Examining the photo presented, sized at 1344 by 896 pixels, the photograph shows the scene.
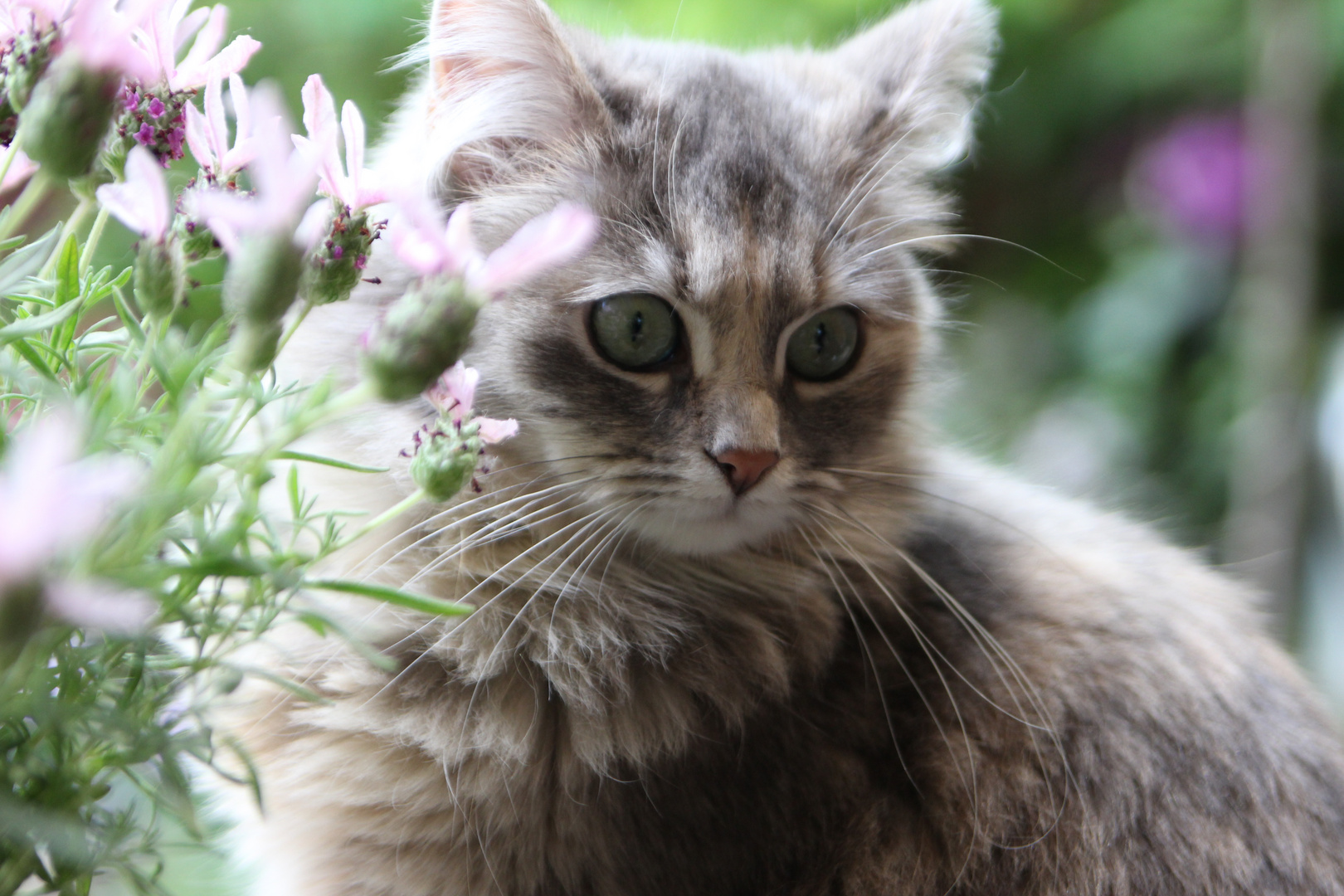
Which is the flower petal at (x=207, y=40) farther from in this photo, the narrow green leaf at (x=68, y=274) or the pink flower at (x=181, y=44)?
the narrow green leaf at (x=68, y=274)

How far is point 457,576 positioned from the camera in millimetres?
1173

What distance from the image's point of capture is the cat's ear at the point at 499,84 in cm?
106

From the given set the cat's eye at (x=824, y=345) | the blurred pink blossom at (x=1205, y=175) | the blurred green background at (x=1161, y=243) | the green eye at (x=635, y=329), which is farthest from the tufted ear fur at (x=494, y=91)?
the blurred pink blossom at (x=1205, y=175)

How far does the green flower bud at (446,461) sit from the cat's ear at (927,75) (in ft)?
2.86

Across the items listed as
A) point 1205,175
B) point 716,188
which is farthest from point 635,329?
point 1205,175

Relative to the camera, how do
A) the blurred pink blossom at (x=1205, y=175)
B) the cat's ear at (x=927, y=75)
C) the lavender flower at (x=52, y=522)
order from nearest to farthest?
the lavender flower at (x=52, y=522)
the cat's ear at (x=927, y=75)
the blurred pink blossom at (x=1205, y=175)

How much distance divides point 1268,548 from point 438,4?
8.03ft

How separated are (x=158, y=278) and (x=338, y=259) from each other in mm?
92

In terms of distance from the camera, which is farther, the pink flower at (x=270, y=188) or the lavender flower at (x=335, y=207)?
the lavender flower at (x=335, y=207)

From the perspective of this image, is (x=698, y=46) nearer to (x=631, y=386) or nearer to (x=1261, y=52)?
(x=631, y=386)

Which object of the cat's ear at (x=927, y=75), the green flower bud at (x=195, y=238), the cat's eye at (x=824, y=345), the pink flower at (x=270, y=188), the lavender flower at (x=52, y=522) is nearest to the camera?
the lavender flower at (x=52, y=522)

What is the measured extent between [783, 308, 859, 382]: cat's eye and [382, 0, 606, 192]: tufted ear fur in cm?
32

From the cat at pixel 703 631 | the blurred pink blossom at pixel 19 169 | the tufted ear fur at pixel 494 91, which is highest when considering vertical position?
the tufted ear fur at pixel 494 91

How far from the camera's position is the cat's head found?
42.8 inches
